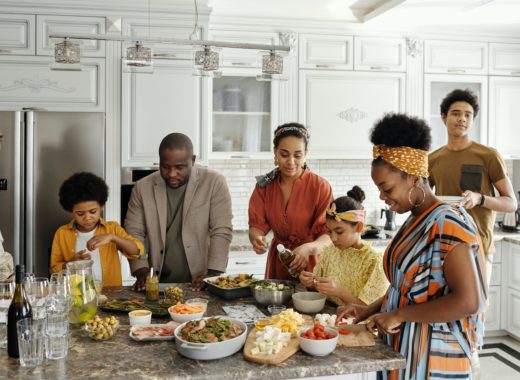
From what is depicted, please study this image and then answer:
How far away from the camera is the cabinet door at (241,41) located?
4492 millimetres

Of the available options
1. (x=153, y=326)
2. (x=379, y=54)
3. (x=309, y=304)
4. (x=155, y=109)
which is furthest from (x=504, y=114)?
(x=153, y=326)

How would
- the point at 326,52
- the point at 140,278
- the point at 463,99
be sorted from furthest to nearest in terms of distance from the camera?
the point at 326,52 → the point at 463,99 → the point at 140,278

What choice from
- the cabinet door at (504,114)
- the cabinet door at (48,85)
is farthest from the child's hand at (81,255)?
the cabinet door at (504,114)

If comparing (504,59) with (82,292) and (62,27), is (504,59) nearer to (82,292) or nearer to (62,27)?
(62,27)

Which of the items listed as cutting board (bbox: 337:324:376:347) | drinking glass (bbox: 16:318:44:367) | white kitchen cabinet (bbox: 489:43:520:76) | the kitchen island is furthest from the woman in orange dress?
white kitchen cabinet (bbox: 489:43:520:76)

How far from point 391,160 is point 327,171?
10.9ft

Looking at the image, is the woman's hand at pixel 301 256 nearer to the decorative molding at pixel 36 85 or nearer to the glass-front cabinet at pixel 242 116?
the glass-front cabinet at pixel 242 116

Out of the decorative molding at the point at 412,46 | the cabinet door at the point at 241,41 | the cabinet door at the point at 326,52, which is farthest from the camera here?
the decorative molding at the point at 412,46

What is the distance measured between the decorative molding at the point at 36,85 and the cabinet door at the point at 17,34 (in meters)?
0.20

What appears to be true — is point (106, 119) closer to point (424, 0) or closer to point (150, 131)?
point (150, 131)

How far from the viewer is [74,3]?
4027 millimetres

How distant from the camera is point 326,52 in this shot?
4668mm

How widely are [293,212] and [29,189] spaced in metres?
2.04

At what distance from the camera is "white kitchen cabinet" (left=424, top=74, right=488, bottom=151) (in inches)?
192
